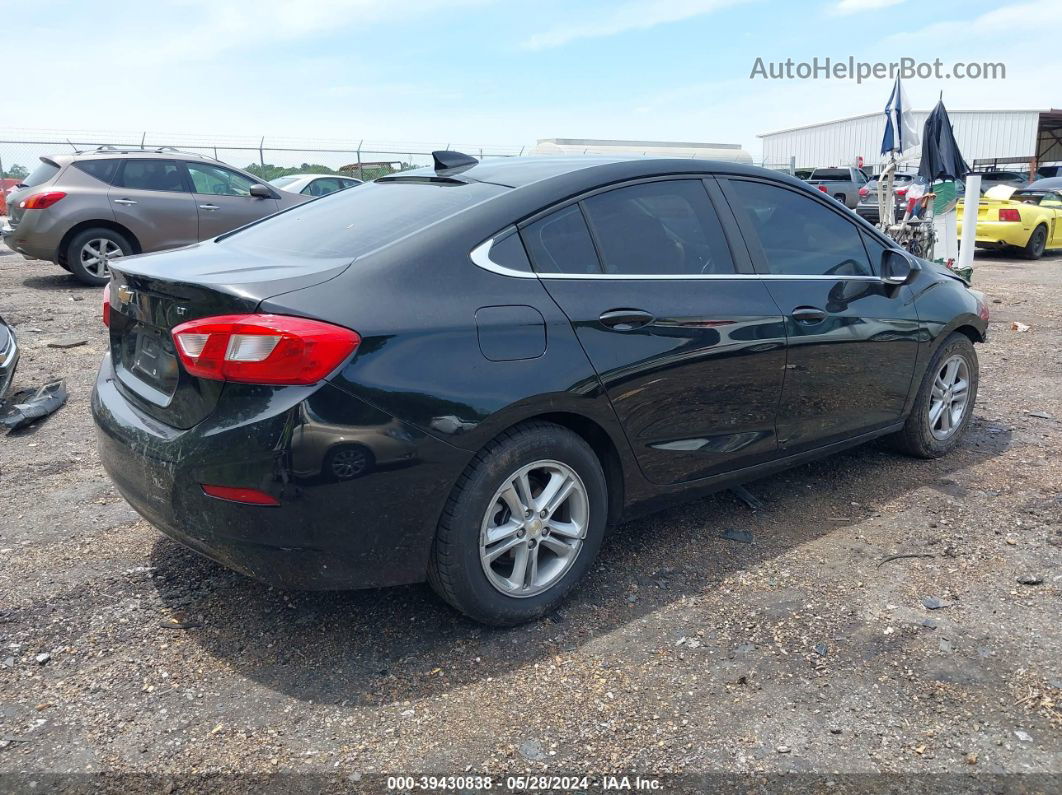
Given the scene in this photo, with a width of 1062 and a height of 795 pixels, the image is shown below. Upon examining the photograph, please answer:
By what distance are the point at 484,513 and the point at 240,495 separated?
0.76 meters

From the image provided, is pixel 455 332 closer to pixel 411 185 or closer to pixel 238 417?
pixel 238 417

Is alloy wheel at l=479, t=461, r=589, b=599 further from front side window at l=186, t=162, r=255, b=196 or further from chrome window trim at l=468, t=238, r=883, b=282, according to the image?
front side window at l=186, t=162, r=255, b=196

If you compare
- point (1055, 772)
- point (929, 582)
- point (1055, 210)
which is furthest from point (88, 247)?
point (1055, 210)

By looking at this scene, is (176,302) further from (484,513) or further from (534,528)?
(534,528)

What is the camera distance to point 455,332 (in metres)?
2.77

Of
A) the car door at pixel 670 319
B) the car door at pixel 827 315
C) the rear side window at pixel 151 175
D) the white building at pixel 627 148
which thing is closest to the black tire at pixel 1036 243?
the white building at pixel 627 148

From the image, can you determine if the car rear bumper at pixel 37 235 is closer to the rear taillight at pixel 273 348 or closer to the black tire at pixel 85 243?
the black tire at pixel 85 243

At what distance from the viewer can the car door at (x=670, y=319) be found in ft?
10.3

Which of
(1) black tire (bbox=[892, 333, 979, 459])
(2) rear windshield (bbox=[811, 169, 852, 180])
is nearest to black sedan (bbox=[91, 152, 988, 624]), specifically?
(1) black tire (bbox=[892, 333, 979, 459])

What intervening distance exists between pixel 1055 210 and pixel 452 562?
17.4 m

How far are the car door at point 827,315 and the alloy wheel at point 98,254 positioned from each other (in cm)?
892

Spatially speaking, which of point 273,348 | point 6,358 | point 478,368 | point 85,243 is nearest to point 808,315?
point 478,368

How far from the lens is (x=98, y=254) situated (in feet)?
34.6

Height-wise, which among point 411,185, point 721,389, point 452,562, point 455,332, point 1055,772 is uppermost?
point 411,185
